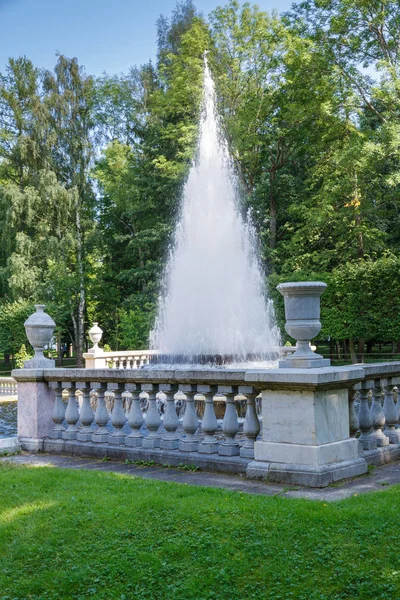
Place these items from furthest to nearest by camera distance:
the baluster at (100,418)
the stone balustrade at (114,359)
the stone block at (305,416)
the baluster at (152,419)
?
the stone balustrade at (114,359), the baluster at (100,418), the baluster at (152,419), the stone block at (305,416)

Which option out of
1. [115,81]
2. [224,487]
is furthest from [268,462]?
[115,81]

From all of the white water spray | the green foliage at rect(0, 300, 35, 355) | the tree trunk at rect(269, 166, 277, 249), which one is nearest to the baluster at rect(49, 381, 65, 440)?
the white water spray

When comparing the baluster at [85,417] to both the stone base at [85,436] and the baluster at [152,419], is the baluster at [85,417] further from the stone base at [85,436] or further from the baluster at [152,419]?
the baluster at [152,419]

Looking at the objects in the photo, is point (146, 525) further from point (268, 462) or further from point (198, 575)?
point (268, 462)

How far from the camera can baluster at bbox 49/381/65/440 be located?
27.8 feet

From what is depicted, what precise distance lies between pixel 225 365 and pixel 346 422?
5011mm

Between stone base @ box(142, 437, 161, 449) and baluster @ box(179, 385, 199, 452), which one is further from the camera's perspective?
stone base @ box(142, 437, 161, 449)

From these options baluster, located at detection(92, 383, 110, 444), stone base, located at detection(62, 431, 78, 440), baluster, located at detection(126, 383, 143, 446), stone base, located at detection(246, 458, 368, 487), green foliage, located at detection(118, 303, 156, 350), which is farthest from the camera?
green foliage, located at detection(118, 303, 156, 350)

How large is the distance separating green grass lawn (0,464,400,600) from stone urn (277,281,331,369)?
1451 millimetres

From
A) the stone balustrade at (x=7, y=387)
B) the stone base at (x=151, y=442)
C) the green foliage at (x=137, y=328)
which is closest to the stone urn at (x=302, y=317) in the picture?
the stone base at (x=151, y=442)

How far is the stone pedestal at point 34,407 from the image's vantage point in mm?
8438

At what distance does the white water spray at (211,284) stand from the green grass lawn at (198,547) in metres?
6.67

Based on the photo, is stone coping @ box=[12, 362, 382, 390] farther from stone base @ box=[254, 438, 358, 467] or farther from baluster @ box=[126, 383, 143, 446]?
stone base @ box=[254, 438, 358, 467]

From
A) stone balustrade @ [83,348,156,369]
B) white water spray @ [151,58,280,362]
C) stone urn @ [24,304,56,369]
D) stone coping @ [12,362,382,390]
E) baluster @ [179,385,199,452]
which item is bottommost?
baluster @ [179,385,199,452]
